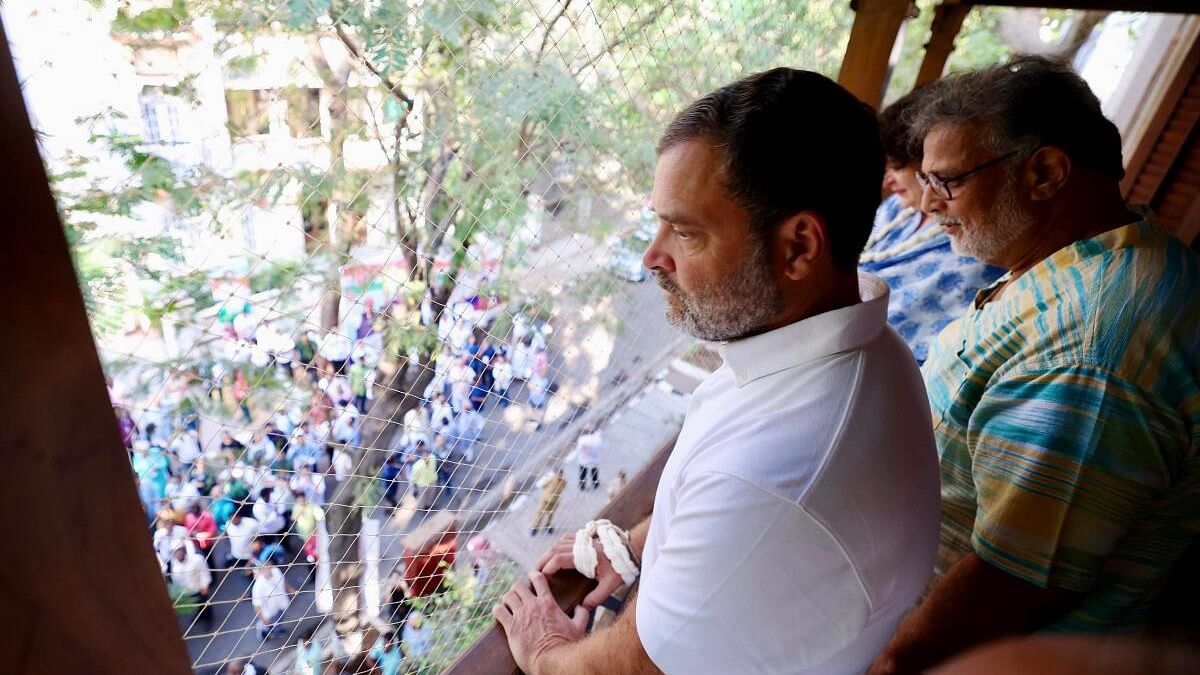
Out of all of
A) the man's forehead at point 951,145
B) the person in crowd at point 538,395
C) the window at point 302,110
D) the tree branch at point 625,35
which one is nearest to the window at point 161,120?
the window at point 302,110

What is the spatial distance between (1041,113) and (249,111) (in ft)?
5.04

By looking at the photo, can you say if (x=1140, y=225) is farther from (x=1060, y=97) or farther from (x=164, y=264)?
(x=164, y=264)

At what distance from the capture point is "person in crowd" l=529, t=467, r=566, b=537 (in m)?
1.61

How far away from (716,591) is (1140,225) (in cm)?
113

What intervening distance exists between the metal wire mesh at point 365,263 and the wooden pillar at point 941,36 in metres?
0.34

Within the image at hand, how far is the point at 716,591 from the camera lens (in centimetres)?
76

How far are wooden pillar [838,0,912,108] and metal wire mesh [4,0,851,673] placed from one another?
10 cm

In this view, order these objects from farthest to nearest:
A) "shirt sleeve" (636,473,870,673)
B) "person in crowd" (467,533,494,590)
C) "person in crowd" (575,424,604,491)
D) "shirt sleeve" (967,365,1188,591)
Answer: "person in crowd" (575,424,604,491) < "person in crowd" (467,533,494,590) < "shirt sleeve" (967,365,1188,591) < "shirt sleeve" (636,473,870,673)

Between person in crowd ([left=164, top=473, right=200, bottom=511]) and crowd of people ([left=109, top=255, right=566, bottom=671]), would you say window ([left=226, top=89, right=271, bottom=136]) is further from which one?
person in crowd ([left=164, top=473, right=200, bottom=511])

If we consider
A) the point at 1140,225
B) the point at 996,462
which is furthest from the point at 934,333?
the point at 996,462

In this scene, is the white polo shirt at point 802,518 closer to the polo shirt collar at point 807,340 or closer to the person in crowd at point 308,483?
the polo shirt collar at point 807,340

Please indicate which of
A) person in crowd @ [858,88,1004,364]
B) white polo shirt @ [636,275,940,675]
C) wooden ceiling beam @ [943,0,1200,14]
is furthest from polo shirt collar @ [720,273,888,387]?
wooden ceiling beam @ [943,0,1200,14]

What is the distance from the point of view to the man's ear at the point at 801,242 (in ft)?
2.86

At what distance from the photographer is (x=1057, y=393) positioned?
1.01 meters
